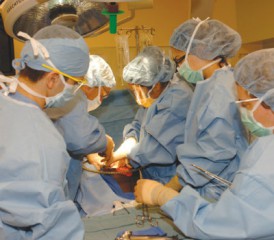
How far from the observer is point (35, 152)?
1.19 meters

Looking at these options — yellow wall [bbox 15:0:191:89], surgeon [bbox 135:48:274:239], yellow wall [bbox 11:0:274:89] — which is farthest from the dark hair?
yellow wall [bbox 15:0:191:89]

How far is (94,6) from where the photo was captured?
1.71 m

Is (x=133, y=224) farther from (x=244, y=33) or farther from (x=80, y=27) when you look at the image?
(x=244, y=33)

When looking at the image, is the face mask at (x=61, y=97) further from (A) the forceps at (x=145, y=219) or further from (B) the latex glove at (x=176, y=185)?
(B) the latex glove at (x=176, y=185)

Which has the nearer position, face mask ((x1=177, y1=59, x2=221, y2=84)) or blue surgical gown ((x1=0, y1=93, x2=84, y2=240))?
blue surgical gown ((x1=0, y1=93, x2=84, y2=240))

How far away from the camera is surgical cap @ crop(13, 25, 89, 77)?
4.50 ft

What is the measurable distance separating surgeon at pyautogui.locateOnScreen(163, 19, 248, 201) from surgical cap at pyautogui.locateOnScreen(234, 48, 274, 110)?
276 mm

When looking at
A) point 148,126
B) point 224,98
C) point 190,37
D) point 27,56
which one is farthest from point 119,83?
point 27,56

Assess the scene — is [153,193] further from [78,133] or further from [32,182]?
[32,182]

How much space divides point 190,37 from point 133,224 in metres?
0.92

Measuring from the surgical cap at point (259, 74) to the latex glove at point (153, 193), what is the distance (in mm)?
510

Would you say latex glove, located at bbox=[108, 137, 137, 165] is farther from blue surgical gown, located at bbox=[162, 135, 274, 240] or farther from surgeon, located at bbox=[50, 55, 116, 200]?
blue surgical gown, located at bbox=[162, 135, 274, 240]

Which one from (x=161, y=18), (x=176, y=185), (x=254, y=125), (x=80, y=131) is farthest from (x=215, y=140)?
(x=161, y=18)

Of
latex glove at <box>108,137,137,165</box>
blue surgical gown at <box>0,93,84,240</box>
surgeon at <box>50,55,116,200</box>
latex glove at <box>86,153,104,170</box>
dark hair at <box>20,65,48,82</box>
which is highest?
dark hair at <box>20,65,48,82</box>
